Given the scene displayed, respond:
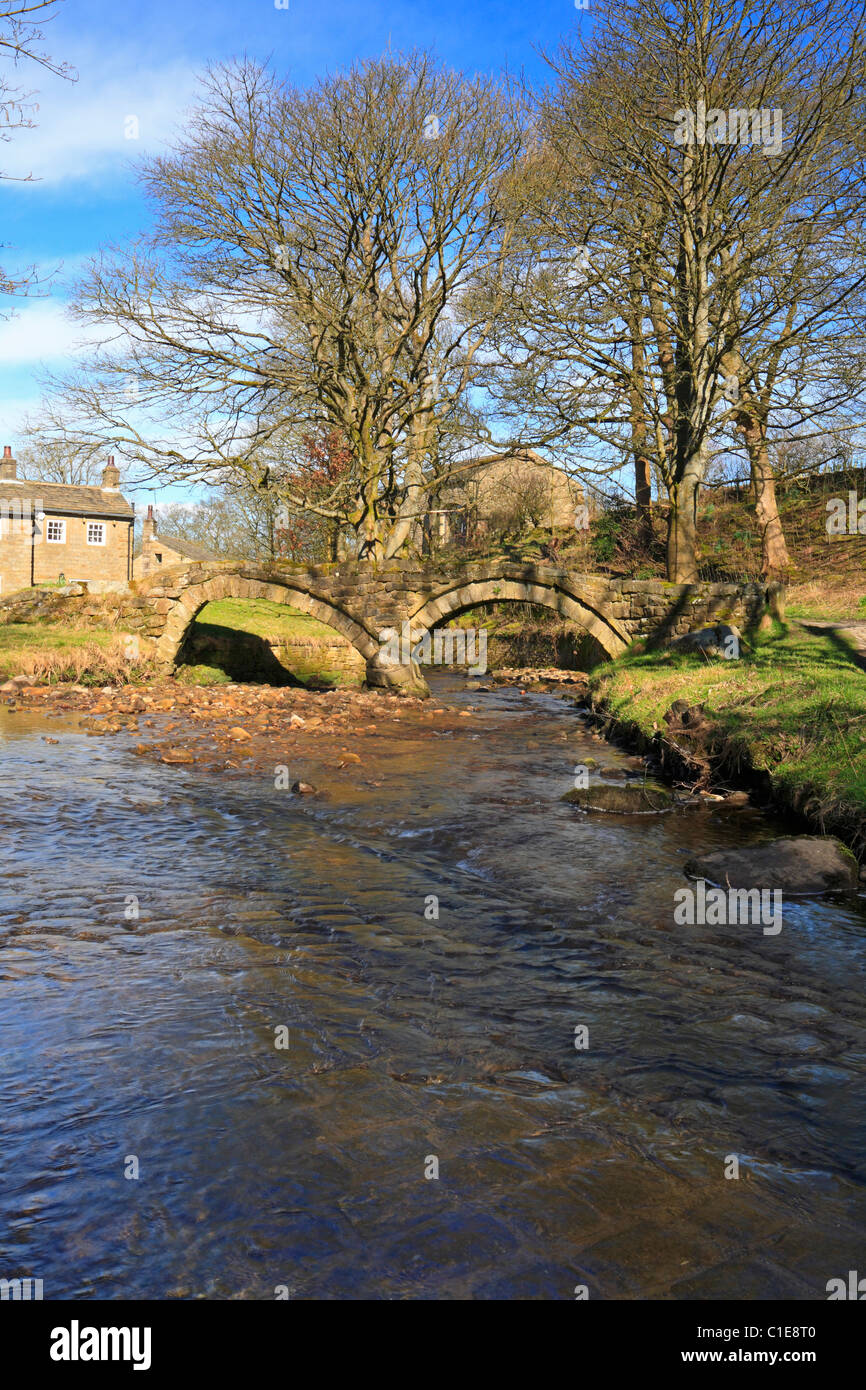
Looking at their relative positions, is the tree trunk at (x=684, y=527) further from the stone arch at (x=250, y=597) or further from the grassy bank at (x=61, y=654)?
the grassy bank at (x=61, y=654)

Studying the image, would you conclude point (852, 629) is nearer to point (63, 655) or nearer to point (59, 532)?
point (63, 655)

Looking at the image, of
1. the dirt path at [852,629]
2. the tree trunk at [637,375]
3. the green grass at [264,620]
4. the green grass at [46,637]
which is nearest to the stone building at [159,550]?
the green grass at [264,620]

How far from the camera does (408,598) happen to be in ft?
66.7

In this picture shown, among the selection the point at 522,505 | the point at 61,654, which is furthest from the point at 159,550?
the point at 61,654

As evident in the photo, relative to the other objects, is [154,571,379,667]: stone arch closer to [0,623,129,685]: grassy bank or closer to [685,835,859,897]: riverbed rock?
[0,623,129,685]: grassy bank

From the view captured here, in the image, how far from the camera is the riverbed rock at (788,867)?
23.1 feet

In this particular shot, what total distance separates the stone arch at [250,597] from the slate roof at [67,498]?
30207mm

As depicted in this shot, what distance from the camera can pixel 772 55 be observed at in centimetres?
1504

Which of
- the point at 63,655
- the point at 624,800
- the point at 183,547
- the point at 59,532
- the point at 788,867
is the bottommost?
the point at 788,867

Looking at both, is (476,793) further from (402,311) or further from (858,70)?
(402,311)

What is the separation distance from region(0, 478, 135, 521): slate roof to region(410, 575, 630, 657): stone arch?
1335 inches

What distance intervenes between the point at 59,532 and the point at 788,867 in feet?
156

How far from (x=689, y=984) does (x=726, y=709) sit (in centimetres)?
599

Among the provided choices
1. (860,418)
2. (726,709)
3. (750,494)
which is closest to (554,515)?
(750,494)
